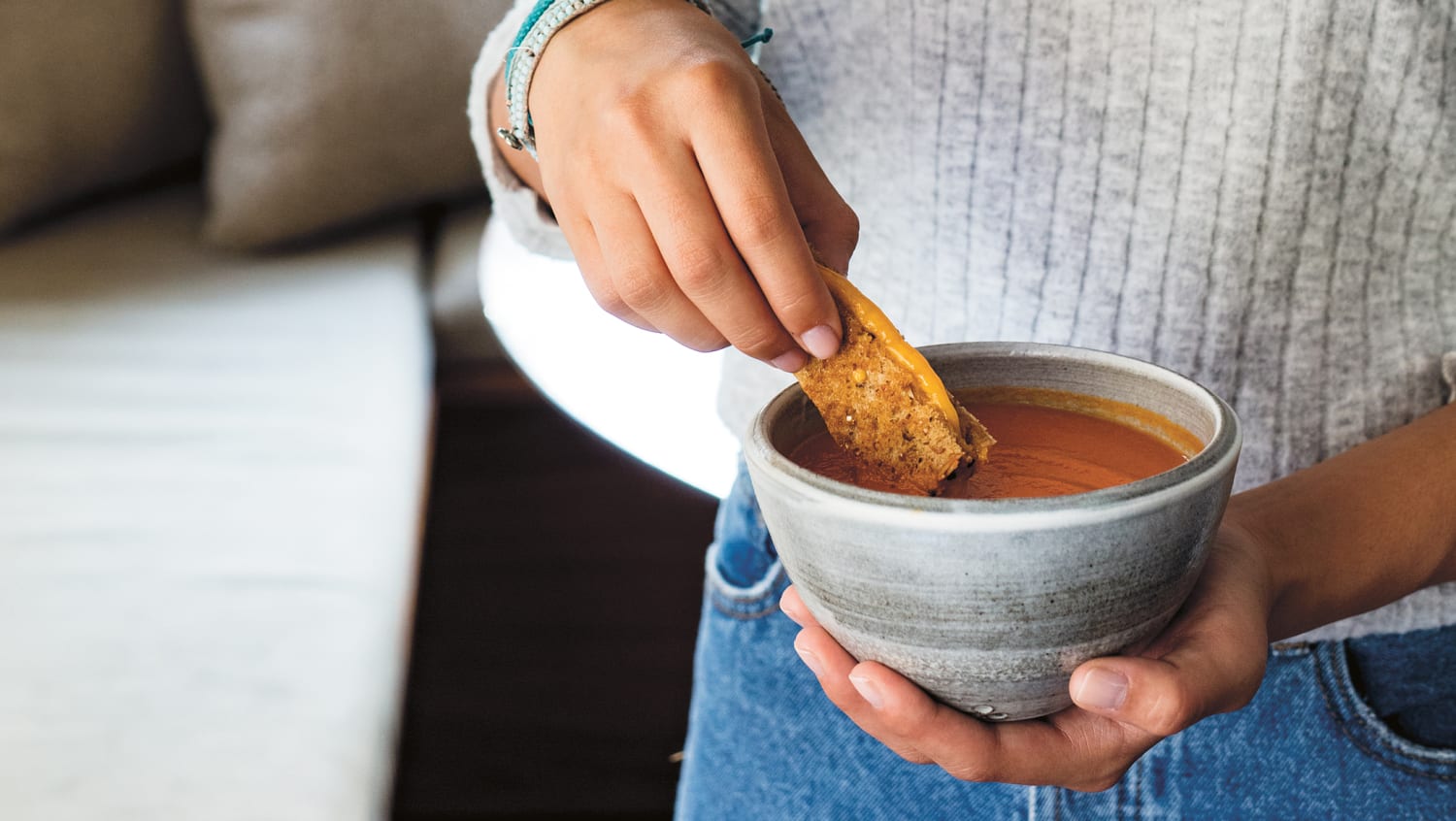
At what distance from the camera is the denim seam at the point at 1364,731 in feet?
2.63

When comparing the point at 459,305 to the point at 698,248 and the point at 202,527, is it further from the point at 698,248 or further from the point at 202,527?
the point at 698,248

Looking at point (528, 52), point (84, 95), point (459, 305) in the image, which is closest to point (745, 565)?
point (528, 52)

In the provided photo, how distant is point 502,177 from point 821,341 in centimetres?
40

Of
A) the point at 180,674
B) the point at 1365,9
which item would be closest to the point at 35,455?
the point at 180,674

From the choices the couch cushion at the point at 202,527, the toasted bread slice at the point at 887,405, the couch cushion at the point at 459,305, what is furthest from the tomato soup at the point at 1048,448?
the couch cushion at the point at 459,305

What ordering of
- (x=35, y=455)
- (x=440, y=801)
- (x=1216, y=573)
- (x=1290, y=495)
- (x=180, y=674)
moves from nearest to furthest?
(x=1216, y=573), (x=1290, y=495), (x=180, y=674), (x=35, y=455), (x=440, y=801)

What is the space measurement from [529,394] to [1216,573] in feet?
4.69

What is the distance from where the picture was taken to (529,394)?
1.91 meters

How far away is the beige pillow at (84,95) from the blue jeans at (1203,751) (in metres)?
1.25

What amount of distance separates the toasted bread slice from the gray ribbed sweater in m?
0.30

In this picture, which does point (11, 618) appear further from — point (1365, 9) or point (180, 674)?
point (1365, 9)

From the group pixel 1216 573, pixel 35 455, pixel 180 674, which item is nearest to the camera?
pixel 1216 573

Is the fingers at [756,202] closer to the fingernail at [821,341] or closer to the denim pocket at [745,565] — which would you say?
the fingernail at [821,341]

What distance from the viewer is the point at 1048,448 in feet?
2.06
